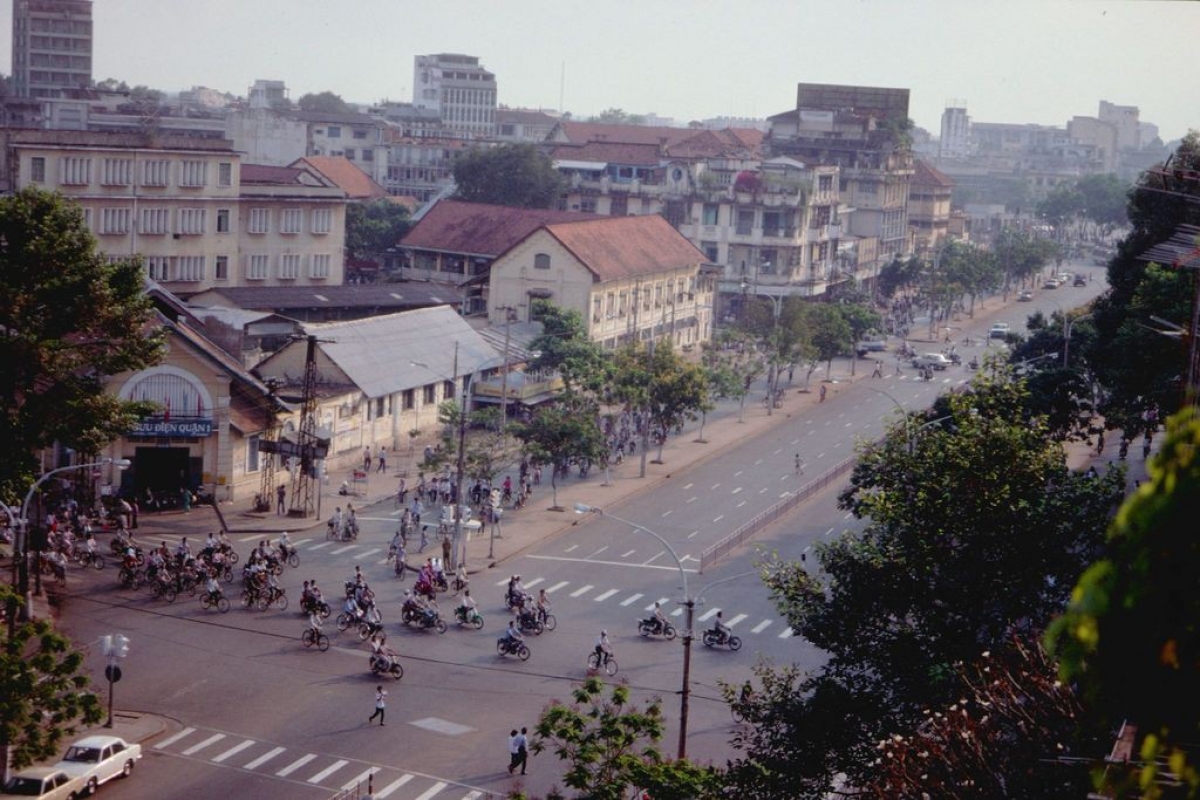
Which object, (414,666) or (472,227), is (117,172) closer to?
(472,227)

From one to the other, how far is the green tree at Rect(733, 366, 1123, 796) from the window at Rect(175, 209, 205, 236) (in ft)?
204

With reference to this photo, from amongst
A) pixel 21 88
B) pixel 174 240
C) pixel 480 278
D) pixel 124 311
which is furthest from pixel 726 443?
pixel 21 88

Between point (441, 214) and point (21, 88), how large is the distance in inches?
4079

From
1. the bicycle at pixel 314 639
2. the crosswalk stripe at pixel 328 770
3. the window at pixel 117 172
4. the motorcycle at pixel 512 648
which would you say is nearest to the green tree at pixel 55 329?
the bicycle at pixel 314 639

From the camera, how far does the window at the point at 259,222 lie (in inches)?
3565

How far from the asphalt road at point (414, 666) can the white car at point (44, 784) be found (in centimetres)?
91

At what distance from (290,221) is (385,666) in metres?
57.5

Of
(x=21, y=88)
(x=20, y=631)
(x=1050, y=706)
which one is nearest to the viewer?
(x=1050, y=706)

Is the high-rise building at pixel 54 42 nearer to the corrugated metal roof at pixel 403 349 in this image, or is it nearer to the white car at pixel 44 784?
the corrugated metal roof at pixel 403 349

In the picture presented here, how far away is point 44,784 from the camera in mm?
31000

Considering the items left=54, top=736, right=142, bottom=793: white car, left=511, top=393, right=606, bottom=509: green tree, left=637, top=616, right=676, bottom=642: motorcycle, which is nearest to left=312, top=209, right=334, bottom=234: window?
left=511, top=393, right=606, bottom=509: green tree

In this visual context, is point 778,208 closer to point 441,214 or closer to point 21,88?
point 441,214

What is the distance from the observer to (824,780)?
91.0ft

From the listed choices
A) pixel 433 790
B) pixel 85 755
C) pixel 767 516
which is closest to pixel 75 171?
pixel 767 516
